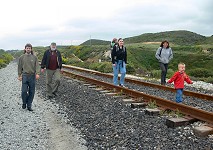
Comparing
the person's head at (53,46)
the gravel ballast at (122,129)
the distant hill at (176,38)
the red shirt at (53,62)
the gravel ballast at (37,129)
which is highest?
the distant hill at (176,38)

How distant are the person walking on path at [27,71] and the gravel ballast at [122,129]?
3.37 feet

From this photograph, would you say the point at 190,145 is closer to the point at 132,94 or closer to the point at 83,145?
the point at 83,145

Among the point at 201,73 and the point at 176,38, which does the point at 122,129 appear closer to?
the point at 201,73

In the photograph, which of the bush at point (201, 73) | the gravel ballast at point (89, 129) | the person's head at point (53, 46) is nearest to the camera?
the gravel ballast at point (89, 129)

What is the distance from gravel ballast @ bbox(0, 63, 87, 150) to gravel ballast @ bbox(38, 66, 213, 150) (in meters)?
0.25

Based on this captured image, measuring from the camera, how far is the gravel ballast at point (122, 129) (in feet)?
16.1

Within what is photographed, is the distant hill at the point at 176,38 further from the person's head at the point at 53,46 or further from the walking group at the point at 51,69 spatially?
the person's head at the point at 53,46

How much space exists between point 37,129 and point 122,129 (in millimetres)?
1879

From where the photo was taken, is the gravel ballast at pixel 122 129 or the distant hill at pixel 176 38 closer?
the gravel ballast at pixel 122 129

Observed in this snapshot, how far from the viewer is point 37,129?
624 cm

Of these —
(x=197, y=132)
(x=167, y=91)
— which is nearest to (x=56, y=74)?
(x=167, y=91)

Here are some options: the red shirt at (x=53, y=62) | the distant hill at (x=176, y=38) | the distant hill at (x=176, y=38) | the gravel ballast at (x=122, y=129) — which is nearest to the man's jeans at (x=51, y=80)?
the red shirt at (x=53, y=62)

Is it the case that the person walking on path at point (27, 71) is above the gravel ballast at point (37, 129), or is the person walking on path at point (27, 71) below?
above

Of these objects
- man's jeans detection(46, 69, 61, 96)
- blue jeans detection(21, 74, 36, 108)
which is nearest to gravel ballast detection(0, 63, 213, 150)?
blue jeans detection(21, 74, 36, 108)
